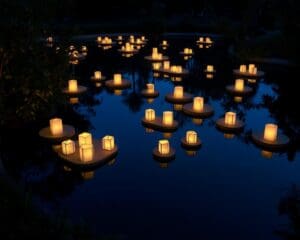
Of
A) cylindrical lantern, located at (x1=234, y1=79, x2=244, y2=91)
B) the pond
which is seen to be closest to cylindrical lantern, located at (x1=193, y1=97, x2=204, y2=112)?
the pond

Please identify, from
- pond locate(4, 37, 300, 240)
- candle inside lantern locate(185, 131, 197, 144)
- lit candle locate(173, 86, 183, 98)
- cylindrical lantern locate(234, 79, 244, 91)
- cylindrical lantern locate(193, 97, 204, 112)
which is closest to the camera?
pond locate(4, 37, 300, 240)

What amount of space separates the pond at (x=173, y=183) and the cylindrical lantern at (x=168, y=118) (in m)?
0.36

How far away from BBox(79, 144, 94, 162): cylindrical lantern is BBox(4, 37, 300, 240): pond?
0.29 meters

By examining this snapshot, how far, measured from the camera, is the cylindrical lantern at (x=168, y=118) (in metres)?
9.41

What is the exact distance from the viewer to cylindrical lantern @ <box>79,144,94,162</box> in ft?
24.1

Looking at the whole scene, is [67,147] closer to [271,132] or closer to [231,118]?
[231,118]

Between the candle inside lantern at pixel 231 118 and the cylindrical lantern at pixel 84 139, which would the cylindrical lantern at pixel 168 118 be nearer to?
the candle inside lantern at pixel 231 118

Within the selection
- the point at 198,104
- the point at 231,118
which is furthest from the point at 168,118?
the point at 231,118

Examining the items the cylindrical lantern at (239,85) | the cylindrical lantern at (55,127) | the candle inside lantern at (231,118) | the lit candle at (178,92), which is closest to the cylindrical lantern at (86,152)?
the cylindrical lantern at (55,127)

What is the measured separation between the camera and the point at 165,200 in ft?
20.7

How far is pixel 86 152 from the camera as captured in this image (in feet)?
24.2

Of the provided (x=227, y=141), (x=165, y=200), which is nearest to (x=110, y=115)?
(x=227, y=141)

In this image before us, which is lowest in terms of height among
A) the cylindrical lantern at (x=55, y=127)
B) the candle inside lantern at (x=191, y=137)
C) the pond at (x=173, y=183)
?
the pond at (x=173, y=183)

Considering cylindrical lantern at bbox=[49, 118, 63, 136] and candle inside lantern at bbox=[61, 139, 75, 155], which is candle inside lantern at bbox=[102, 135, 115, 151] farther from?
cylindrical lantern at bbox=[49, 118, 63, 136]
